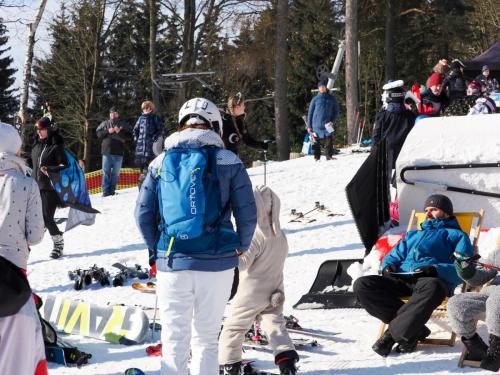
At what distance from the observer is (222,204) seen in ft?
14.6

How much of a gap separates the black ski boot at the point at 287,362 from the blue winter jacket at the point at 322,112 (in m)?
10.4

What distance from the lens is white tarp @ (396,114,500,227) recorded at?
26.1 ft

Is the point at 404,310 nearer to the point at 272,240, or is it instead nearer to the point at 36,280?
the point at 272,240

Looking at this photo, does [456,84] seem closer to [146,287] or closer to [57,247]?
[57,247]

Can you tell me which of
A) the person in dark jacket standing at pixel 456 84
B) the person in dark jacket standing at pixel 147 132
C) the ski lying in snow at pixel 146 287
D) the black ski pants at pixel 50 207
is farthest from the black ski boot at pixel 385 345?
the person in dark jacket standing at pixel 456 84

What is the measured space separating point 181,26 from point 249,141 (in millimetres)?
19832

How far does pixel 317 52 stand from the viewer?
1277 inches

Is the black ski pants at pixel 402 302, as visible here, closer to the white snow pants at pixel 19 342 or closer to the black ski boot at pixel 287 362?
the black ski boot at pixel 287 362

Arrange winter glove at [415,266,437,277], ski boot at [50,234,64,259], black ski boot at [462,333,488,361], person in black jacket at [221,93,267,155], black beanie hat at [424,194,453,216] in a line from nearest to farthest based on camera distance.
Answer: black ski boot at [462,333,488,361], winter glove at [415,266,437,277], black beanie hat at [424,194,453,216], person in black jacket at [221,93,267,155], ski boot at [50,234,64,259]

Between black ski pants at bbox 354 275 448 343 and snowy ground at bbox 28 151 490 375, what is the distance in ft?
0.78

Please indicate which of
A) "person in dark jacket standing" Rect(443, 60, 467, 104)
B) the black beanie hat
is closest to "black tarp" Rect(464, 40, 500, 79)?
"person in dark jacket standing" Rect(443, 60, 467, 104)

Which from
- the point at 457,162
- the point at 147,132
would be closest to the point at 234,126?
the point at 457,162

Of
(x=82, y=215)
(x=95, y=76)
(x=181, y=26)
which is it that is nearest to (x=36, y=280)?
(x=82, y=215)

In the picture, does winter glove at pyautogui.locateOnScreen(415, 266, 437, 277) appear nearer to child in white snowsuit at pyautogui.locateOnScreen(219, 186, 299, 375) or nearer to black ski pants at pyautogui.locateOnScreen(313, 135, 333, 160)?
child in white snowsuit at pyautogui.locateOnScreen(219, 186, 299, 375)
